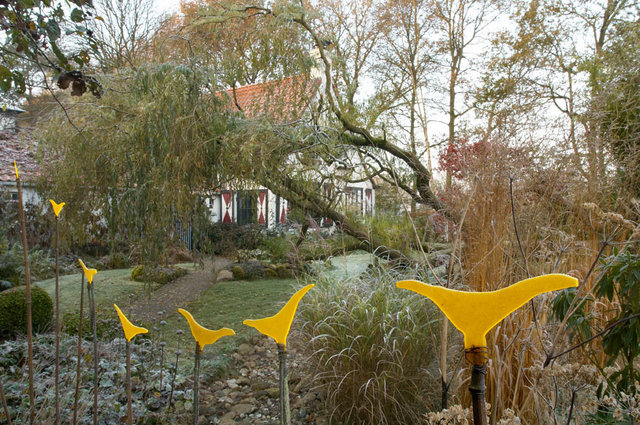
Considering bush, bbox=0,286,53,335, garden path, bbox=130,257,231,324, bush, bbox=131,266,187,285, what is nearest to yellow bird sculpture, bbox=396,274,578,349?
bush, bbox=0,286,53,335

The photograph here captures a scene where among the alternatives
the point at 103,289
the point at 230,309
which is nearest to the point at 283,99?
the point at 230,309

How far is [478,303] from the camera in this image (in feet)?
1.72

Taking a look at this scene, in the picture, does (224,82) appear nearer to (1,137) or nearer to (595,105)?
(595,105)

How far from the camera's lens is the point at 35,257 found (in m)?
7.29

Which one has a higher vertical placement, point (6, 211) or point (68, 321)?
point (6, 211)

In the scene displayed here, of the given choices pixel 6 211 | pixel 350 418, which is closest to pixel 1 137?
pixel 6 211

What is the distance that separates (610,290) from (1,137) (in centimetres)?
1114

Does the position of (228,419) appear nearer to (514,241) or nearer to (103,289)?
(514,241)

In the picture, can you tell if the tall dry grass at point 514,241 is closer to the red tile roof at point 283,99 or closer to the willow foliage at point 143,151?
the willow foliage at point 143,151

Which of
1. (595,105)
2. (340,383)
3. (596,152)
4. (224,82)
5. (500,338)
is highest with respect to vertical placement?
(224,82)

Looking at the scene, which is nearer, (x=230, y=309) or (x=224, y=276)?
(x=230, y=309)

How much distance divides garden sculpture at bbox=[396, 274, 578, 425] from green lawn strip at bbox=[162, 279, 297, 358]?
10.5 feet

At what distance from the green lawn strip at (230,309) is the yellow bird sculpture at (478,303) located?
3.22m

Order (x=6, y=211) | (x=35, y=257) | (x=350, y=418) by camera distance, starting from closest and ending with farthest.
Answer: (x=350, y=418), (x=35, y=257), (x=6, y=211)
